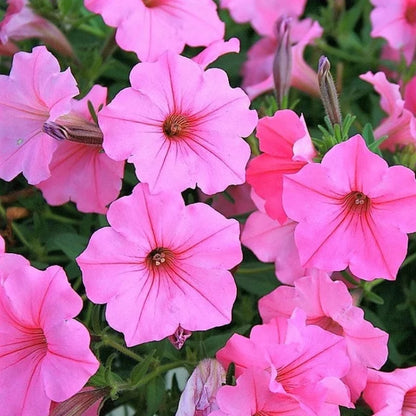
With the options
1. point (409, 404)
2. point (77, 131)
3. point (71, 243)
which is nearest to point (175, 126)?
point (77, 131)

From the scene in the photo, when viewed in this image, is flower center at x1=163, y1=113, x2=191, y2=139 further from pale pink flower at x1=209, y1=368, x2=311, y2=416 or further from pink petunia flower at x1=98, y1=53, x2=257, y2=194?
pale pink flower at x1=209, y1=368, x2=311, y2=416

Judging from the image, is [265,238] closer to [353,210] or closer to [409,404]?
[353,210]

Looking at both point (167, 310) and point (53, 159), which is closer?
point (167, 310)

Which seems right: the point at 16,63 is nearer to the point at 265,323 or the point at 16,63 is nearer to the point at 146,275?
the point at 146,275

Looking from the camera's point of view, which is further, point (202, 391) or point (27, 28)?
point (27, 28)

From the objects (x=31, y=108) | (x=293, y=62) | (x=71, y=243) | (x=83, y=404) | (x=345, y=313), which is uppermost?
(x=293, y=62)

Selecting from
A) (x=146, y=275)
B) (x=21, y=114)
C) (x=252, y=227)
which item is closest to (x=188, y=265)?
(x=146, y=275)

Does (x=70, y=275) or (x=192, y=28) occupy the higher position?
(x=192, y=28)
